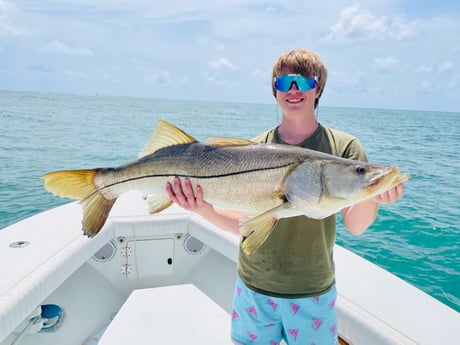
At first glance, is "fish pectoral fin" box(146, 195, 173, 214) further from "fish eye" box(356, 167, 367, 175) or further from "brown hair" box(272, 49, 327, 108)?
"fish eye" box(356, 167, 367, 175)

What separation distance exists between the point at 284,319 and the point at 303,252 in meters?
0.42

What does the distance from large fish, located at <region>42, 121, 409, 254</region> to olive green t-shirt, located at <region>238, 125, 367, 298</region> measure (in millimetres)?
254

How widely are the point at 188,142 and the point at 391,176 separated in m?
1.10

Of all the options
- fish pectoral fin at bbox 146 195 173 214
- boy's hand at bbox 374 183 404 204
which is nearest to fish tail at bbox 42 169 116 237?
fish pectoral fin at bbox 146 195 173 214

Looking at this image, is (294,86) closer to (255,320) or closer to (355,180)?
(355,180)

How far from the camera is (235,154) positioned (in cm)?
211

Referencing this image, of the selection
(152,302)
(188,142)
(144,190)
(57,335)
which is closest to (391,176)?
(188,142)

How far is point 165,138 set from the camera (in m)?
2.26

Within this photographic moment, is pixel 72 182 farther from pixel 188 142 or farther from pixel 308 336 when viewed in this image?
pixel 308 336

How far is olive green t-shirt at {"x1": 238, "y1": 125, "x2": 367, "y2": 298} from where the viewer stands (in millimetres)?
2195

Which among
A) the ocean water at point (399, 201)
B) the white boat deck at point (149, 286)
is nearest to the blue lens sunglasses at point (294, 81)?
the white boat deck at point (149, 286)

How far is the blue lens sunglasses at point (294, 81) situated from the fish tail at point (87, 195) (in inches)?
47.4

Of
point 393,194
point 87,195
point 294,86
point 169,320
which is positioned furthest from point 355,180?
point 169,320

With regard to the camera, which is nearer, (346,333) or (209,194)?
(209,194)
